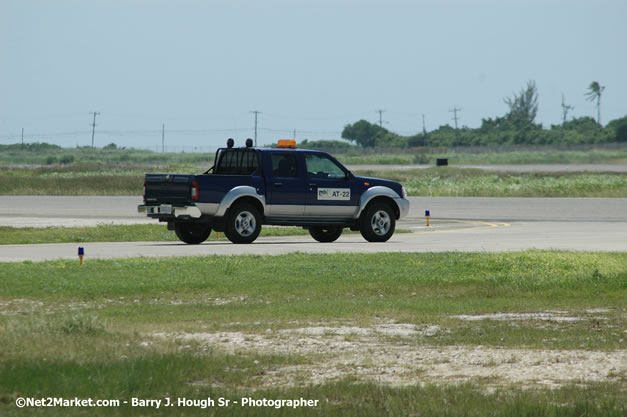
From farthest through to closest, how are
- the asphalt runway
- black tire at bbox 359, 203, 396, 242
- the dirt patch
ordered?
black tire at bbox 359, 203, 396, 242, the asphalt runway, the dirt patch

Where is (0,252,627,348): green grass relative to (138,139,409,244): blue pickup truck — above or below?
below

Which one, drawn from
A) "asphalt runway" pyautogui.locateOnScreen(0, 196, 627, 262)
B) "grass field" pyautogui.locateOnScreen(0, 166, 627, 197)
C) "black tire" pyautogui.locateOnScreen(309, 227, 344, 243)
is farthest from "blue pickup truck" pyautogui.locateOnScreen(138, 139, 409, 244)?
"grass field" pyautogui.locateOnScreen(0, 166, 627, 197)

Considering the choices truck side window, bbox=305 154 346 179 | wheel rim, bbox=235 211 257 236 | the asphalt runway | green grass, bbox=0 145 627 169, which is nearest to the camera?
the asphalt runway

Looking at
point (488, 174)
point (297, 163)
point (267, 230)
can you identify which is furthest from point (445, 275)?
point (488, 174)

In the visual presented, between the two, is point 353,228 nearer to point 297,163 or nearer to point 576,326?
point 297,163

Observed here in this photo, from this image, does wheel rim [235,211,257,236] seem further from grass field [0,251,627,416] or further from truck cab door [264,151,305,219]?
grass field [0,251,627,416]

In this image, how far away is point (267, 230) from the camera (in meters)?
32.1

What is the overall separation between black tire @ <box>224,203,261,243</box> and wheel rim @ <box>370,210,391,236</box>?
3.04 m

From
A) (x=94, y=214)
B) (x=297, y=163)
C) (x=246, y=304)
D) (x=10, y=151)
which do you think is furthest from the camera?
(x=10, y=151)

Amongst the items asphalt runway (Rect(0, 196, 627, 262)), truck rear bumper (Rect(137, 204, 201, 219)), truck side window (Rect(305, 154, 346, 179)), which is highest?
truck side window (Rect(305, 154, 346, 179))

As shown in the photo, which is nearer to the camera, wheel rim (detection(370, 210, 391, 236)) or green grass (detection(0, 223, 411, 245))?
wheel rim (detection(370, 210, 391, 236))

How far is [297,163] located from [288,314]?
11.9 meters

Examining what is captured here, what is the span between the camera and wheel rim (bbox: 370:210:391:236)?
26.9 metres

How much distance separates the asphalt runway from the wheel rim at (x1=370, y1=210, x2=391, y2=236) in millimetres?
546
